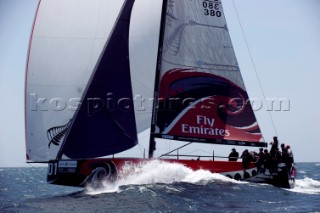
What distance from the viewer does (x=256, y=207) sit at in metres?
14.0

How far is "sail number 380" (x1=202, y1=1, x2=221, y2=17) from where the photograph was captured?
20875 millimetres

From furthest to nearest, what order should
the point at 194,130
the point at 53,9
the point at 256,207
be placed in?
1. the point at 194,130
2. the point at 53,9
3. the point at 256,207

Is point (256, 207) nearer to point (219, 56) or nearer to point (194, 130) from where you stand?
point (194, 130)

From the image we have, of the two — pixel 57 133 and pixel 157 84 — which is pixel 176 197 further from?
pixel 157 84

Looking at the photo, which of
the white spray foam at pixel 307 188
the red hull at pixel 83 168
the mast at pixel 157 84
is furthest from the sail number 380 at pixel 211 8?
the white spray foam at pixel 307 188

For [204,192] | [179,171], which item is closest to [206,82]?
[179,171]

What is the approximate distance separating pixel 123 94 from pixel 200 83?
368cm

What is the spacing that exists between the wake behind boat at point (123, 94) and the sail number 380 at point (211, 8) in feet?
0.15

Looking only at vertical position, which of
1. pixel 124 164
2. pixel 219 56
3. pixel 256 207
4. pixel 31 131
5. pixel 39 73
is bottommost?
pixel 256 207

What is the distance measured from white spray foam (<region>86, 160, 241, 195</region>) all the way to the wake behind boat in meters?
0.21

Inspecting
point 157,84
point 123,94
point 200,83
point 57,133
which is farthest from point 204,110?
point 57,133

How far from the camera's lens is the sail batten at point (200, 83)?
64.3 feet

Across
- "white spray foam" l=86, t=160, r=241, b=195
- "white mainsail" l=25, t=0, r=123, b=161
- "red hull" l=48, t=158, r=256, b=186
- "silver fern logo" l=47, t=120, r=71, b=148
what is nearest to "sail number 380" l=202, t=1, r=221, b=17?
"white mainsail" l=25, t=0, r=123, b=161

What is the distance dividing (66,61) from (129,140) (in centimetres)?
359
